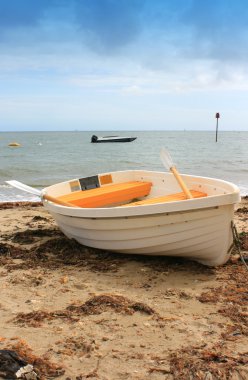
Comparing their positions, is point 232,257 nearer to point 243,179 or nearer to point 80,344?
point 80,344

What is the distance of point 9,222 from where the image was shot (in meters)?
7.80

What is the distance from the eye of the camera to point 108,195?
6.39 metres

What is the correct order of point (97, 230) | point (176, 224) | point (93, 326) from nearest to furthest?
point (93, 326) → point (176, 224) → point (97, 230)

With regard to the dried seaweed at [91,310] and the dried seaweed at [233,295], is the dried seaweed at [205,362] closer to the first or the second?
the dried seaweed at [233,295]

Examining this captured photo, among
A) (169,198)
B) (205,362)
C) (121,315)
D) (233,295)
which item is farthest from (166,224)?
(205,362)

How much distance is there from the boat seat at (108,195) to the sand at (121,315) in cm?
78

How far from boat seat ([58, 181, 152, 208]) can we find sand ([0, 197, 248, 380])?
0.78 metres

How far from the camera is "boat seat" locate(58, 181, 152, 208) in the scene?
6176mm

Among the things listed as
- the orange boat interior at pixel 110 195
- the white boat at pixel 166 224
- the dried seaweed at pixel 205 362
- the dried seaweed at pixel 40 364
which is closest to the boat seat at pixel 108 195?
the orange boat interior at pixel 110 195

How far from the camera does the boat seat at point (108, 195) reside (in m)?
6.18

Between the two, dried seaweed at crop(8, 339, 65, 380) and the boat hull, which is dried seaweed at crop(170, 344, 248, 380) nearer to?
dried seaweed at crop(8, 339, 65, 380)

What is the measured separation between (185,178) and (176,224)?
185 centimetres

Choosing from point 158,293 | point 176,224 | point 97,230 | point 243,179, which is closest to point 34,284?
point 97,230

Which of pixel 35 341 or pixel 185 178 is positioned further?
pixel 185 178
